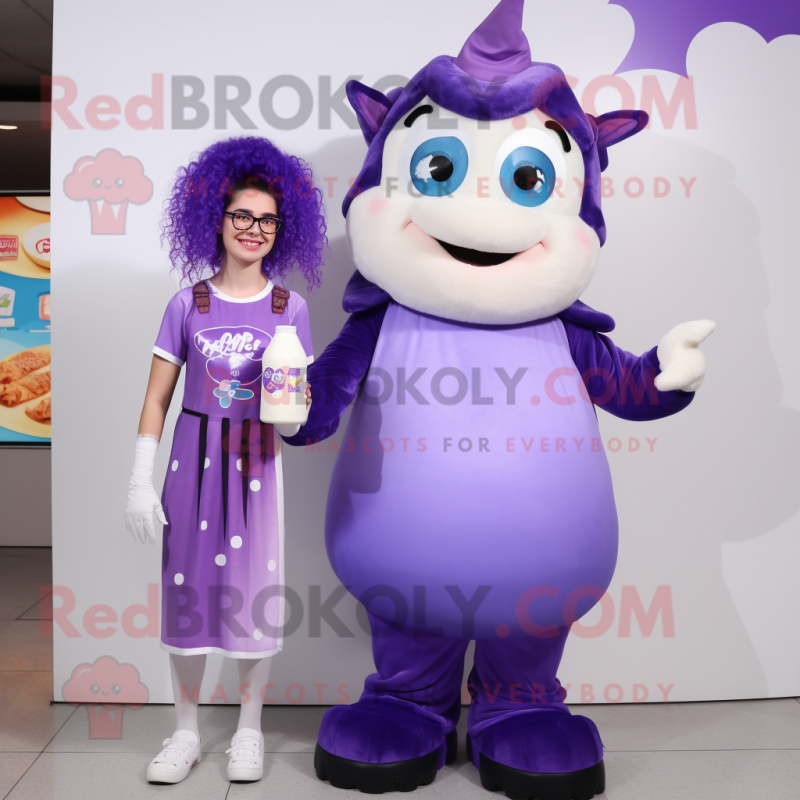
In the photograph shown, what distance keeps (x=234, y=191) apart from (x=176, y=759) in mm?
1235

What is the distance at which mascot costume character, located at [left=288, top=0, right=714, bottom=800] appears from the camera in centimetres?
162

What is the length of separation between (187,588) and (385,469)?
507 millimetres

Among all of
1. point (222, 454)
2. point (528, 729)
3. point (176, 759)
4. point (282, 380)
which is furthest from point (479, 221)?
point (176, 759)

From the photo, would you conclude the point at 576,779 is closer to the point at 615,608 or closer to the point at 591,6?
the point at 615,608

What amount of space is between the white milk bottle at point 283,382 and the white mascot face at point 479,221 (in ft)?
1.01

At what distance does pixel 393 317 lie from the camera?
1.77 metres

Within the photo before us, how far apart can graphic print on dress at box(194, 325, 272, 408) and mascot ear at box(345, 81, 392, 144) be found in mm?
525

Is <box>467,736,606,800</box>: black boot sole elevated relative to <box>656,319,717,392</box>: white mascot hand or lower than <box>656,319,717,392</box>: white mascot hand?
lower

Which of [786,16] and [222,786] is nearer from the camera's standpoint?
[222,786]

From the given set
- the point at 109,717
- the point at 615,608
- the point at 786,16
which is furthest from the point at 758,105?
the point at 109,717

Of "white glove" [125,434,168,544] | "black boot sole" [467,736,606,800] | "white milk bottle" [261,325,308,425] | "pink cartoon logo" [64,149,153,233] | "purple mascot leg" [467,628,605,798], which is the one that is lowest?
"black boot sole" [467,736,606,800]

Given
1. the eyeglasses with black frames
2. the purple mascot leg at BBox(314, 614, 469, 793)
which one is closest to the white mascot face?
the eyeglasses with black frames

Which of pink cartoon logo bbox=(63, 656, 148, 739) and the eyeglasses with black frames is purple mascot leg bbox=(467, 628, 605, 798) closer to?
pink cartoon logo bbox=(63, 656, 148, 739)

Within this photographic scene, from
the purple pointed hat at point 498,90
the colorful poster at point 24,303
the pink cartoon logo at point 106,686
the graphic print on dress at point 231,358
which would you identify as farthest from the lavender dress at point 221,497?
the colorful poster at point 24,303
